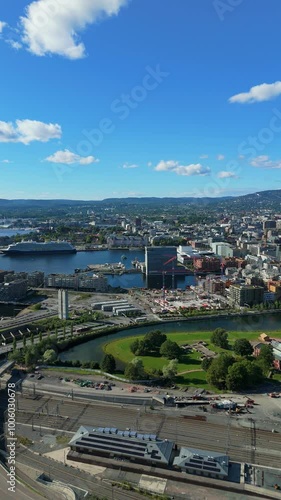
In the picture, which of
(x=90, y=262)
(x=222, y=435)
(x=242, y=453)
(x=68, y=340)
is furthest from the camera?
(x=90, y=262)

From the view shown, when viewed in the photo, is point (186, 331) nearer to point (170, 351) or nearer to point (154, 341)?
point (154, 341)

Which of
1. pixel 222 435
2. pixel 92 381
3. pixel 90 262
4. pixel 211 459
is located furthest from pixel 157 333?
pixel 90 262

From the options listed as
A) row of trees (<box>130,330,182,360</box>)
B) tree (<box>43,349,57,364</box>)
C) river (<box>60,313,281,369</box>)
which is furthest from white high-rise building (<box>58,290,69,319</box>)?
tree (<box>43,349,57,364</box>)

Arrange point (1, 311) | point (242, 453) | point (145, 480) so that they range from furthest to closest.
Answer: point (1, 311)
point (242, 453)
point (145, 480)

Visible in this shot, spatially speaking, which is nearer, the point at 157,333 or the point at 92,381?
the point at 92,381

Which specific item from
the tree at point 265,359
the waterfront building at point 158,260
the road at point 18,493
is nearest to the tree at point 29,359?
the road at point 18,493

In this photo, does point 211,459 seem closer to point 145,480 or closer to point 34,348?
point 145,480
